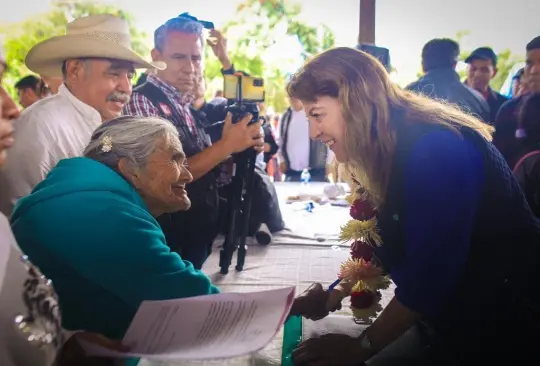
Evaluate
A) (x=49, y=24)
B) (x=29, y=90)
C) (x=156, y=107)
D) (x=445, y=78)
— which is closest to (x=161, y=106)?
(x=156, y=107)

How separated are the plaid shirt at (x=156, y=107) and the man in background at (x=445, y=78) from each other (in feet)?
5.44

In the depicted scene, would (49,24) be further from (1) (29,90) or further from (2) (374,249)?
(2) (374,249)

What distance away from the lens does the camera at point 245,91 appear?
229cm

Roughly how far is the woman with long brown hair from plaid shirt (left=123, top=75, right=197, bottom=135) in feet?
3.49

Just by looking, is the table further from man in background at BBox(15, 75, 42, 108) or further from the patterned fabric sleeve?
man in background at BBox(15, 75, 42, 108)

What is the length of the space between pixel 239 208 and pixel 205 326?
1.62m

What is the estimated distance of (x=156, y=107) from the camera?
6.90 ft

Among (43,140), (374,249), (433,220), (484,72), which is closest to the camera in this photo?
(433,220)

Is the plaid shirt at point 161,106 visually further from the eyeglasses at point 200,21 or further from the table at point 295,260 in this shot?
the table at point 295,260

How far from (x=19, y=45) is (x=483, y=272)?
8.72m

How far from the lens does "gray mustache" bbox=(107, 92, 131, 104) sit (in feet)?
6.18

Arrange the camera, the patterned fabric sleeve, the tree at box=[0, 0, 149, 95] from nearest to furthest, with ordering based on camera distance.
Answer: the patterned fabric sleeve, the camera, the tree at box=[0, 0, 149, 95]

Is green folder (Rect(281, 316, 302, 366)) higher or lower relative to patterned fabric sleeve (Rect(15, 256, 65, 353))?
lower

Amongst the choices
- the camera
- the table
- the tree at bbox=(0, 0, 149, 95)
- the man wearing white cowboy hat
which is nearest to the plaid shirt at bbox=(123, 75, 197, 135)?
the man wearing white cowboy hat
